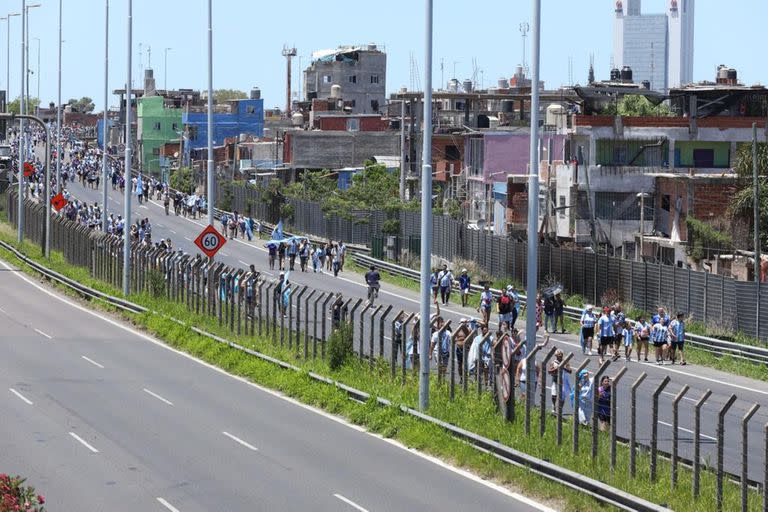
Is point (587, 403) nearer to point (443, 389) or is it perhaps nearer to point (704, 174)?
point (443, 389)

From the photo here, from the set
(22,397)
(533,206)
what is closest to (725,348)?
(533,206)

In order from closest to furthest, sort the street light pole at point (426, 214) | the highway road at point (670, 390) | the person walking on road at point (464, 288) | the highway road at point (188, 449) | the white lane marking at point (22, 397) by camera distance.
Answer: the highway road at point (188, 449)
the highway road at point (670, 390)
the street light pole at point (426, 214)
the white lane marking at point (22, 397)
the person walking on road at point (464, 288)

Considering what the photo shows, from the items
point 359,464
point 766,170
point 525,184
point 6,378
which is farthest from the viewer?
point 525,184

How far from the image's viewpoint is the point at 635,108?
243 ft

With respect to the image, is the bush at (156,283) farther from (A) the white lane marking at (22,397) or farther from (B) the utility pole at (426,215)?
(B) the utility pole at (426,215)

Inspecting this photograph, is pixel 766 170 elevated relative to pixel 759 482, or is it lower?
elevated

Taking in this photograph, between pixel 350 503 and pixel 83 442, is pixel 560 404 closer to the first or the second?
pixel 350 503

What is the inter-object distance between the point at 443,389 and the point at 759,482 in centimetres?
813

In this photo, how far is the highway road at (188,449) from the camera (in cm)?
2070

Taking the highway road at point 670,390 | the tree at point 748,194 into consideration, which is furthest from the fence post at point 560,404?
the tree at point 748,194

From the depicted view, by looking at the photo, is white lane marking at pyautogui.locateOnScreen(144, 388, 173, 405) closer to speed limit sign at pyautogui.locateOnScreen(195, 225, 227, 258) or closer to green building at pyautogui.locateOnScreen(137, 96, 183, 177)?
speed limit sign at pyautogui.locateOnScreen(195, 225, 227, 258)

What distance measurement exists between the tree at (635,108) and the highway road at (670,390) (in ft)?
52.1

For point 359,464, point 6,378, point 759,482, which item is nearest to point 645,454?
point 759,482

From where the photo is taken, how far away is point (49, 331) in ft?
138
